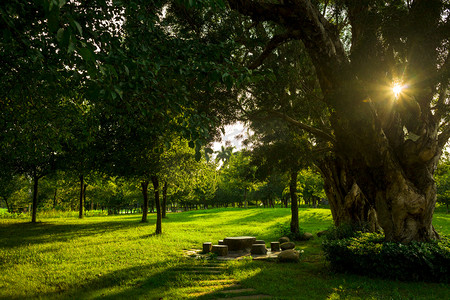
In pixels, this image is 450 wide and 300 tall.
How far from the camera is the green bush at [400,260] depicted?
8.60 metres

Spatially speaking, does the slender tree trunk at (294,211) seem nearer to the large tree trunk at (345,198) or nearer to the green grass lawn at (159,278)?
the large tree trunk at (345,198)

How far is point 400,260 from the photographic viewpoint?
8.81 meters

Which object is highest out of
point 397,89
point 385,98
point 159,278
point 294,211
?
point 397,89

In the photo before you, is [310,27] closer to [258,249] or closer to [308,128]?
[308,128]

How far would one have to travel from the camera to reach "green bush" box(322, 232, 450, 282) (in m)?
8.60

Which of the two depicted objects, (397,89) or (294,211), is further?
(294,211)

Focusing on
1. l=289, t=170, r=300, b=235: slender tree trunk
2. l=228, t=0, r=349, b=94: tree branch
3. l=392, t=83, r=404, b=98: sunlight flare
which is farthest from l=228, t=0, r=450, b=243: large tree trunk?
l=289, t=170, r=300, b=235: slender tree trunk

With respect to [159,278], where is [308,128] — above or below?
above

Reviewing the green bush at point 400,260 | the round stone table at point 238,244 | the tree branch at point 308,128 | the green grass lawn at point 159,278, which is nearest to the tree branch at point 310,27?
the tree branch at point 308,128

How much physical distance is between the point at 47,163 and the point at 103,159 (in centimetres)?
936

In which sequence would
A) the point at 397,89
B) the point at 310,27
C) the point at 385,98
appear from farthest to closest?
the point at 397,89 < the point at 385,98 < the point at 310,27

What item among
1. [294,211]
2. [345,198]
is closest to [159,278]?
[345,198]

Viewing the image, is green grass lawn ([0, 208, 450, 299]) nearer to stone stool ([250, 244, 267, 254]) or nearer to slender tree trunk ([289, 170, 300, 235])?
stone stool ([250, 244, 267, 254])

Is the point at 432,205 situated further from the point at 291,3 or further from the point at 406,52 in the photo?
the point at 291,3
